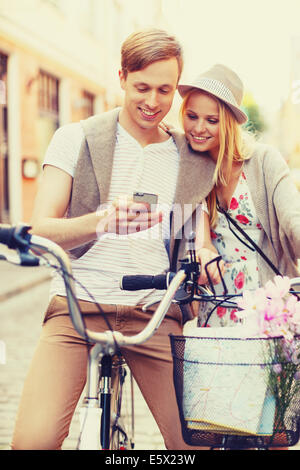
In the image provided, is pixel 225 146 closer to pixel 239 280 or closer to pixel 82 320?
pixel 239 280

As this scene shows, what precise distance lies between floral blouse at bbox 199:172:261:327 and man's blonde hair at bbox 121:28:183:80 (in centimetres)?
64

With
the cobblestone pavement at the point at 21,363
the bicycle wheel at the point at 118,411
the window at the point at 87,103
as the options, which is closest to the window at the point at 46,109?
the window at the point at 87,103

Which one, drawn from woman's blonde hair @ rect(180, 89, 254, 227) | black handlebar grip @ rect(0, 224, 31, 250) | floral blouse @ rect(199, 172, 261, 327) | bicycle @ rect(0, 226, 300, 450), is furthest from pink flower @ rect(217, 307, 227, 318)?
black handlebar grip @ rect(0, 224, 31, 250)

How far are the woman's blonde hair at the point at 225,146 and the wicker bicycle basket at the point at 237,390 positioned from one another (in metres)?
0.88

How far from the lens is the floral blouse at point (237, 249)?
2.67 meters

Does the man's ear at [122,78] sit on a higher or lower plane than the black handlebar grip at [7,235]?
higher

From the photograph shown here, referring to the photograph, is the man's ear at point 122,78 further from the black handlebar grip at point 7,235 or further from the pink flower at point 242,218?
the black handlebar grip at point 7,235

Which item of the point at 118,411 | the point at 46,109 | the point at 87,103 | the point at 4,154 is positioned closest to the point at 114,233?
the point at 118,411

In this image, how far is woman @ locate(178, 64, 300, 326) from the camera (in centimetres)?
253

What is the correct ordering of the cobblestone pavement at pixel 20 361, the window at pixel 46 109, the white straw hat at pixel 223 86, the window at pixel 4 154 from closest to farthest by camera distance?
the white straw hat at pixel 223 86
the cobblestone pavement at pixel 20 361
the window at pixel 4 154
the window at pixel 46 109

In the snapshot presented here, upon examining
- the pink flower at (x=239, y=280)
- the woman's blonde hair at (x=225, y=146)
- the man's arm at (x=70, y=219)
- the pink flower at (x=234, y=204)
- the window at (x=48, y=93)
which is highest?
the window at (x=48, y=93)

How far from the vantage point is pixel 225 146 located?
8.49 ft

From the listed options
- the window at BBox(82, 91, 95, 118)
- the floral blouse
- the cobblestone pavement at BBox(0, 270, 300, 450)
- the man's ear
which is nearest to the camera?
the man's ear

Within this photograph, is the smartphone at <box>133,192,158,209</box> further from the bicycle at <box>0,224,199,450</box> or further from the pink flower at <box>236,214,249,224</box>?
the pink flower at <box>236,214,249,224</box>
